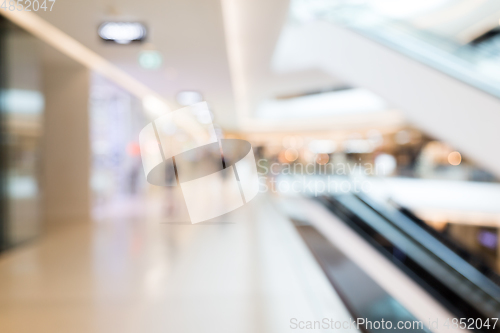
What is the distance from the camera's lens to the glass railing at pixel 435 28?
551 cm

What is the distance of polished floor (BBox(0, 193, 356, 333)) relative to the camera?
115 inches

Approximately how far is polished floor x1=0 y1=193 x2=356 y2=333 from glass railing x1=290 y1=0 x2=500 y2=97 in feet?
13.5

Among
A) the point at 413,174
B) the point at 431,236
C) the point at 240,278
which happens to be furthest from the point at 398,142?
the point at 240,278

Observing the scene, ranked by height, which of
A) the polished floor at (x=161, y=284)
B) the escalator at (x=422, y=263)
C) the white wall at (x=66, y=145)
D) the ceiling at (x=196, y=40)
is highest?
the ceiling at (x=196, y=40)

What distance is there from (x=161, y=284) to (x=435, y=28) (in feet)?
22.3

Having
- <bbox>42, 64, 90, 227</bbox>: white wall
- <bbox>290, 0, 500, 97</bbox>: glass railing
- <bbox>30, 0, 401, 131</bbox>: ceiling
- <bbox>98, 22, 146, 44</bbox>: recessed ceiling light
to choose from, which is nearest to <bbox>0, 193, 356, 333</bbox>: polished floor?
<bbox>42, 64, 90, 227</bbox>: white wall

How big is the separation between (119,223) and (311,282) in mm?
5276

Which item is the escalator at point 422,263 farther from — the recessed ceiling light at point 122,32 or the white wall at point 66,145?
the white wall at point 66,145

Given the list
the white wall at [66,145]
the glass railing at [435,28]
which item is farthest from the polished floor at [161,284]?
the glass railing at [435,28]

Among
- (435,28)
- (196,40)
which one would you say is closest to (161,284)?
(196,40)

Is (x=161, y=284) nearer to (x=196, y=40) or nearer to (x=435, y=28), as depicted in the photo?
(x=196, y=40)

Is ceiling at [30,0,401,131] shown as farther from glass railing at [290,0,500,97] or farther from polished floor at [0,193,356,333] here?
polished floor at [0,193,356,333]

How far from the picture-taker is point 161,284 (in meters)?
3.80

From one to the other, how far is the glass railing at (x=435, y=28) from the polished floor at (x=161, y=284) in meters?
4.13
